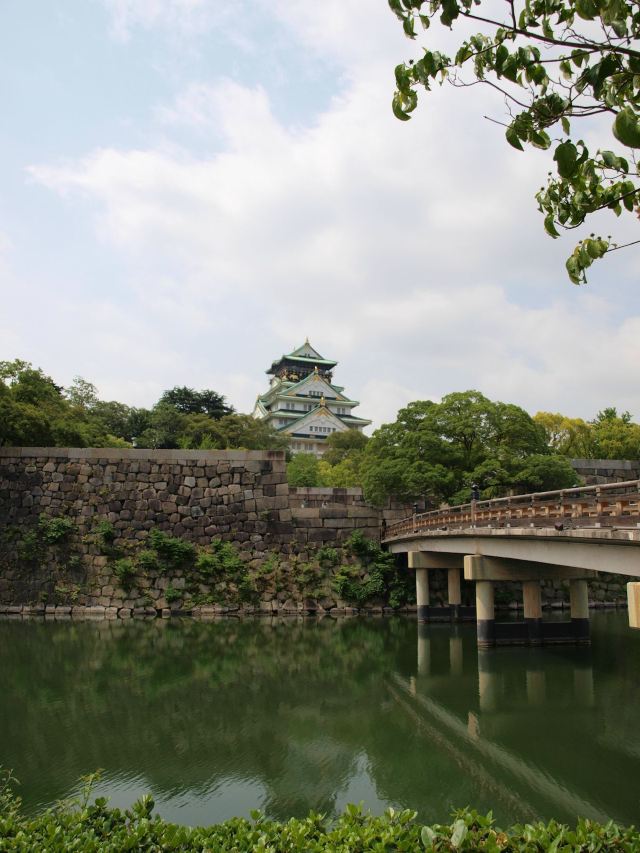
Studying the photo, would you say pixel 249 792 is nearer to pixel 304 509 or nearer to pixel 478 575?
pixel 478 575

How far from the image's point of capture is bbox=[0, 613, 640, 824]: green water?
7.74m

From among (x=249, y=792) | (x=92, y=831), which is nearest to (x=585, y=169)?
(x=92, y=831)

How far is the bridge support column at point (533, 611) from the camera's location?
1693 cm

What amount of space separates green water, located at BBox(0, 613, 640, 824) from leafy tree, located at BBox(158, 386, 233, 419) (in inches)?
1208

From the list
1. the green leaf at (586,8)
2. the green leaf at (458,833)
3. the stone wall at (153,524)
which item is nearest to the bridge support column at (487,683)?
the green leaf at (458,833)

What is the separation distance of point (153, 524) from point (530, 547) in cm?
1625

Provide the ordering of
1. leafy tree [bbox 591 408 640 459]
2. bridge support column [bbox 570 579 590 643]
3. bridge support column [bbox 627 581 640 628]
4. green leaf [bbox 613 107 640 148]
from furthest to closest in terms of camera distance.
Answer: leafy tree [bbox 591 408 640 459]
bridge support column [bbox 570 579 590 643]
bridge support column [bbox 627 581 640 628]
green leaf [bbox 613 107 640 148]

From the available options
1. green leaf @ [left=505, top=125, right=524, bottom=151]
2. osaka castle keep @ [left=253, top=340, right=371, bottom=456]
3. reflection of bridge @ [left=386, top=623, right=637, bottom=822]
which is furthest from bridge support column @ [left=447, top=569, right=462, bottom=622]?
osaka castle keep @ [left=253, top=340, right=371, bottom=456]

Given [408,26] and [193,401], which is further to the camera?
[193,401]

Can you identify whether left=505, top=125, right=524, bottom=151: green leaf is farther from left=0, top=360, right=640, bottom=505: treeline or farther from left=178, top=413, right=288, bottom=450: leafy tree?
left=178, top=413, right=288, bottom=450: leafy tree

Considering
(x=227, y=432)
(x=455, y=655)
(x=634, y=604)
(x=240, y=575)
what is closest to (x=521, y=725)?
(x=634, y=604)

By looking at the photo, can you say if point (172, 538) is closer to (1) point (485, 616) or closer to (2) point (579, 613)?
(1) point (485, 616)

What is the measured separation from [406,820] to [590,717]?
7.45m

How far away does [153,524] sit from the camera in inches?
1029
